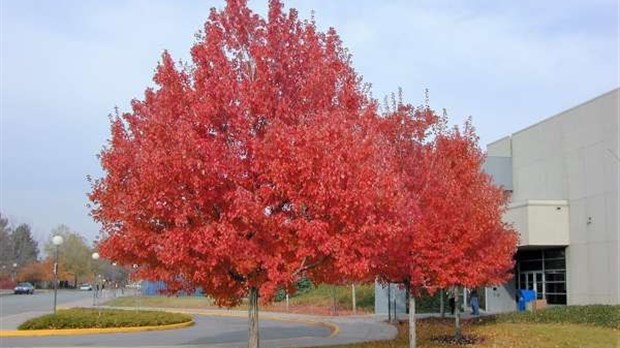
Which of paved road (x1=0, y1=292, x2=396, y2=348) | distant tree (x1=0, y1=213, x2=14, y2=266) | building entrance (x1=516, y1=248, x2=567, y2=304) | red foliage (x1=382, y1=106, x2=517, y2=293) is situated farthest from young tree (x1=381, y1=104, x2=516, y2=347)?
distant tree (x1=0, y1=213, x2=14, y2=266)

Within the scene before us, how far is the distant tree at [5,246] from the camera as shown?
322 ft

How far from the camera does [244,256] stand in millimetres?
10062

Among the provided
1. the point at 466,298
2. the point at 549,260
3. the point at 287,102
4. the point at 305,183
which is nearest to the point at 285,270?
the point at 305,183

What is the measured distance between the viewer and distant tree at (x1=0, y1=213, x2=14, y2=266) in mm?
98012

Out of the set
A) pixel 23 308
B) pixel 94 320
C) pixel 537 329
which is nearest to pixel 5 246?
pixel 23 308

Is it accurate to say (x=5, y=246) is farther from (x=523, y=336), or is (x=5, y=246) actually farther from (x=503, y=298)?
(x=523, y=336)

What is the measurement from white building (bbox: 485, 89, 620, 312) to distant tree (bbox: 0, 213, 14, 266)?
82.2 m

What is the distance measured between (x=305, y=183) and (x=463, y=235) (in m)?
7.26

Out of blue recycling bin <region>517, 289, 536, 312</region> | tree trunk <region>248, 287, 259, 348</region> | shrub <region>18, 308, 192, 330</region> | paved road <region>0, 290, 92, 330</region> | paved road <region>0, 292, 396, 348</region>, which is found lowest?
paved road <region>0, 290, 92, 330</region>

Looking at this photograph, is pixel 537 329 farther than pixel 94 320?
No

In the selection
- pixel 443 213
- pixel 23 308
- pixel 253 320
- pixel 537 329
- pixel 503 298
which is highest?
pixel 443 213

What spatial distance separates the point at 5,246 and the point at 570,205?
295 ft

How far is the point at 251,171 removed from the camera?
10398 mm

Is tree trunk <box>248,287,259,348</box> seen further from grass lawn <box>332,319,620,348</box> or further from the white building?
the white building
